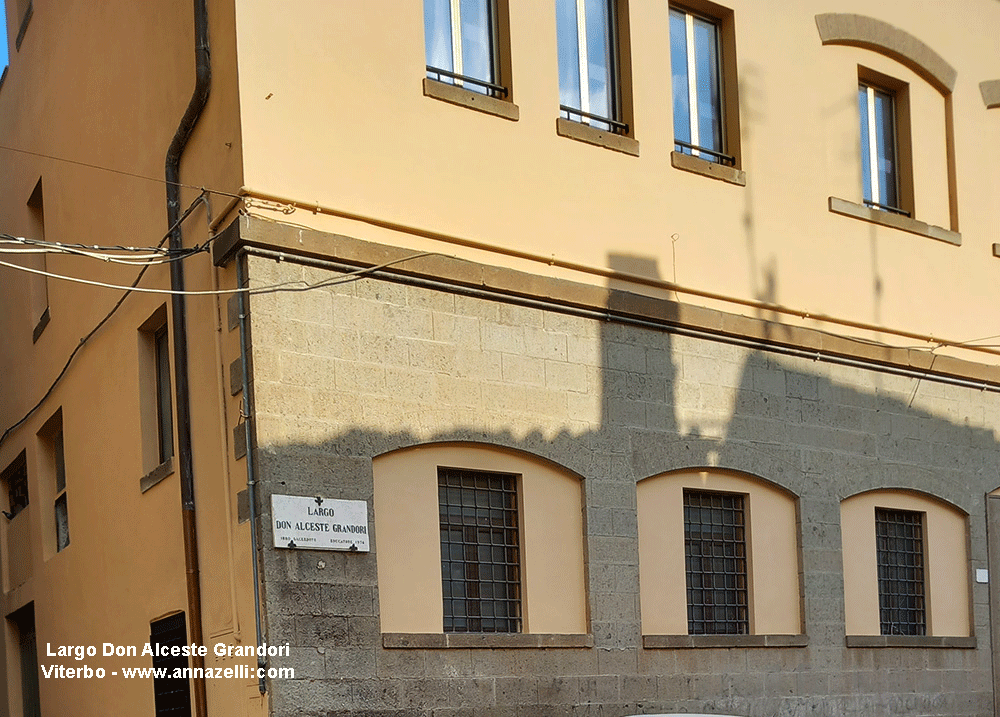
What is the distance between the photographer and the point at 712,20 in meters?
13.9

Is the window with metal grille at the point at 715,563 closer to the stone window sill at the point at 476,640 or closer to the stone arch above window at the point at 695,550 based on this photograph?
the stone arch above window at the point at 695,550

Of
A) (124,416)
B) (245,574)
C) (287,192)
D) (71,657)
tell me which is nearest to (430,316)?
(287,192)

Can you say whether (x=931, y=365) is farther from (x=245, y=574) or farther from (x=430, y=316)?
(x=245, y=574)

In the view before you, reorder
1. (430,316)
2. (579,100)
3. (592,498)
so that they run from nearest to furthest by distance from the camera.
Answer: (430,316)
(592,498)
(579,100)

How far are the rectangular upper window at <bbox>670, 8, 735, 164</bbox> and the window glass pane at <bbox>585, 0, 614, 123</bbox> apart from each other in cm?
78

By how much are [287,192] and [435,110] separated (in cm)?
163

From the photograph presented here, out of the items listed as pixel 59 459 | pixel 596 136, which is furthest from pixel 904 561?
pixel 59 459

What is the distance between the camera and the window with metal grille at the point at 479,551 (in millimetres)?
10984

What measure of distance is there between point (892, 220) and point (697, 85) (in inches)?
112

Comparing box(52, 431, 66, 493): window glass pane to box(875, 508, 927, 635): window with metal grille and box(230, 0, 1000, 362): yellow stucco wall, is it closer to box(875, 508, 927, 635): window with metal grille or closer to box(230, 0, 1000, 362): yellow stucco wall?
box(230, 0, 1000, 362): yellow stucco wall

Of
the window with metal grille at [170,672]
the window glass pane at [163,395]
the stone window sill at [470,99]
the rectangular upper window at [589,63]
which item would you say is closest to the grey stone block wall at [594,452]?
the stone window sill at [470,99]

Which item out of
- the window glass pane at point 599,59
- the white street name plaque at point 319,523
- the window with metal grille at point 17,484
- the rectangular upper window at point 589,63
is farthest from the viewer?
the window with metal grille at point 17,484

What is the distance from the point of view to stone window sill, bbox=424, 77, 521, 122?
11273 mm

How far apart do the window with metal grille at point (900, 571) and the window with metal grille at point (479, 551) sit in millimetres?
4803
